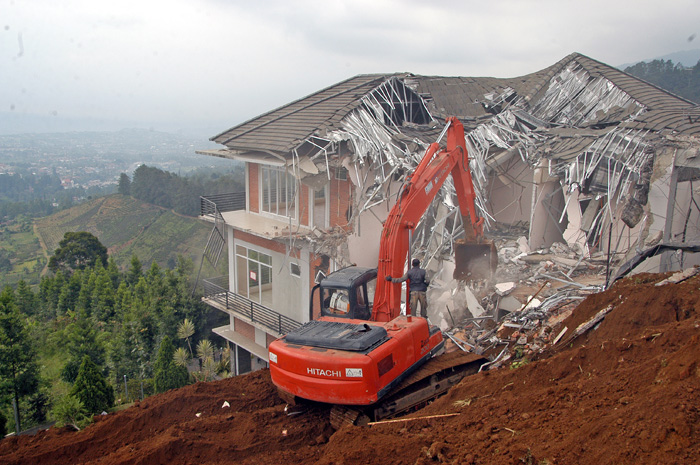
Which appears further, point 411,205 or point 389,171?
point 389,171

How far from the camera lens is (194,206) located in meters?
65.6

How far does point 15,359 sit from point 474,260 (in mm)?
18216

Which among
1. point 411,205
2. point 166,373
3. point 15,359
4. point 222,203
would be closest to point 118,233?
point 15,359

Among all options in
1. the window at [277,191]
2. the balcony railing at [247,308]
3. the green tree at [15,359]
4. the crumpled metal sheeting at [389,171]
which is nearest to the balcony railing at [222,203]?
the window at [277,191]

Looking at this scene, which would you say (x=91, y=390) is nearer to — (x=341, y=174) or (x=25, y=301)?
(x=341, y=174)

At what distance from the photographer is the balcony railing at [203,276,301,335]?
17812 mm

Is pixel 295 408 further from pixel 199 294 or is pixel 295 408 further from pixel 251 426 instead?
pixel 199 294

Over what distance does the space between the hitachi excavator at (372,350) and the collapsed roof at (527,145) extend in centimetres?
545

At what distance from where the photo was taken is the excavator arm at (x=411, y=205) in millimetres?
8461

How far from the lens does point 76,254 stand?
43969 mm

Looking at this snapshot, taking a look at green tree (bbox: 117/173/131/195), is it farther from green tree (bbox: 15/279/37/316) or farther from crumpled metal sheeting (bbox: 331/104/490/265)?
crumpled metal sheeting (bbox: 331/104/490/265)

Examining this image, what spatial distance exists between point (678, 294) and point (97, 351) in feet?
87.1

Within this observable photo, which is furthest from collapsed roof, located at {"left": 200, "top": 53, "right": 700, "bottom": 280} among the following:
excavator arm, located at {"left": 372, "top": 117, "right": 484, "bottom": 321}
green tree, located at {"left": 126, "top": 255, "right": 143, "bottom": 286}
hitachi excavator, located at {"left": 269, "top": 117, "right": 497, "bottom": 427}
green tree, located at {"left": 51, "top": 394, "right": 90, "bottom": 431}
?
green tree, located at {"left": 126, "top": 255, "right": 143, "bottom": 286}

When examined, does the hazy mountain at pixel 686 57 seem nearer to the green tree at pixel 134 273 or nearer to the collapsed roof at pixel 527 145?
the collapsed roof at pixel 527 145
